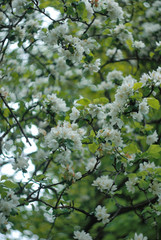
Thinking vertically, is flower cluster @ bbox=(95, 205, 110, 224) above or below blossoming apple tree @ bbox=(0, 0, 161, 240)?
below

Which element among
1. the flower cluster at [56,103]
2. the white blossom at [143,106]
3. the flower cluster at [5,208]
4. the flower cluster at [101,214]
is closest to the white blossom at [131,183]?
the flower cluster at [101,214]

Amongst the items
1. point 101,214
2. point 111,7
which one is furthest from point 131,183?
point 111,7

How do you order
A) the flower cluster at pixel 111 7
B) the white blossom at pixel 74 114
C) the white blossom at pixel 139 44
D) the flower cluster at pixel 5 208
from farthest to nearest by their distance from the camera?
the white blossom at pixel 139 44 < the flower cluster at pixel 111 7 < the white blossom at pixel 74 114 < the flower cluster at pixel 5 208

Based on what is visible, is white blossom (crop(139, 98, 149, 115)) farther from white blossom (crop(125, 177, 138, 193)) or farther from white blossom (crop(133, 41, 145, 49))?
white blossom (crop(133, 41, 145, 49))

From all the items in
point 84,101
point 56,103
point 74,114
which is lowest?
point 74,114

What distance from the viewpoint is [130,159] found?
8.36 ft

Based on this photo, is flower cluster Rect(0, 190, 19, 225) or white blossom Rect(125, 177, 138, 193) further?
white blossom Rect(125, 177, 138, 193)

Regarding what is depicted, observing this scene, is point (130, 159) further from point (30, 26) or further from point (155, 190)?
point (30, 26)

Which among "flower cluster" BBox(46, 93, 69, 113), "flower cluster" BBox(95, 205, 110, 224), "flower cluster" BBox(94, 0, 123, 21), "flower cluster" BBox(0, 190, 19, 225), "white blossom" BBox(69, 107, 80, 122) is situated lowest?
"flower cluster" BBox(0, 190, 19, 225)

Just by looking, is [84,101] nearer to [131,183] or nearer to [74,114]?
[74,114]

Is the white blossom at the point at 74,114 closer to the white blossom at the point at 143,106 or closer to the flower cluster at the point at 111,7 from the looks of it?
the white blossom at the point at 143,106

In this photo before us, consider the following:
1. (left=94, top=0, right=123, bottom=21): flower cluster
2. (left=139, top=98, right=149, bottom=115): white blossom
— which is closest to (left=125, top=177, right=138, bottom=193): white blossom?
(left=139, top=98, right=149, bottom=115): white blossom

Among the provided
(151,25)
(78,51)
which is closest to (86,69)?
(78,51)

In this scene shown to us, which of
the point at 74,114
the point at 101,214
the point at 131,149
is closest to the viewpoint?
the point at 131,149
